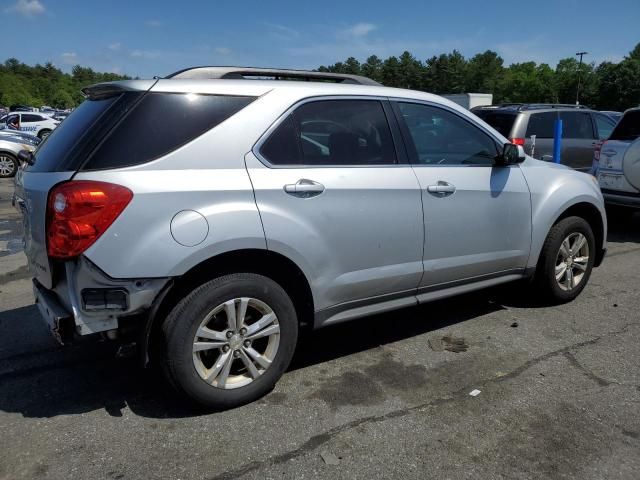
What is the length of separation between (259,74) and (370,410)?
215 centimetres

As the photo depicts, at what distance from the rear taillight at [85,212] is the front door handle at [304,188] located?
0.84 m

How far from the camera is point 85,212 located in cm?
251

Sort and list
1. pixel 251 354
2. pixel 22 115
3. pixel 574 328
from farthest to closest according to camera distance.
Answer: pixel 22 115, pixel 574 328, pixel 251 354

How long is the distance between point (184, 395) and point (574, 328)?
302cm

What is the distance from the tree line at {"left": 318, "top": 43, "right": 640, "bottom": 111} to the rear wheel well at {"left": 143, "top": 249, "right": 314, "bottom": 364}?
9066 cm

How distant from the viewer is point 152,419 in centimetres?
290

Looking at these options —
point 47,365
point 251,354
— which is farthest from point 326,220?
point 47,365

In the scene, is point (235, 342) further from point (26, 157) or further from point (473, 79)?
point (473, 79)

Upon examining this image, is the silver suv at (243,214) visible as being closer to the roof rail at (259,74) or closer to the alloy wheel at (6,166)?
the roof rail at (259,74)

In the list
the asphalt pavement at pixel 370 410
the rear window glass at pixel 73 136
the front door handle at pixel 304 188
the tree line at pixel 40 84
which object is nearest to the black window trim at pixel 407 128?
the front door handle at pixel 304 188

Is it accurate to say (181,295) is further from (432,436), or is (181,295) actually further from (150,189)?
(432,436)

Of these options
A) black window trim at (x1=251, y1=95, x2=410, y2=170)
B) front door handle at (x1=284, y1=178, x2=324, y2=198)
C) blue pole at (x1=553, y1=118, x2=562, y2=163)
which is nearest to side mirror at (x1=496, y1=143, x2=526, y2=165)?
black window trim at (x1=251, y1=95, x2=410, y2=170)

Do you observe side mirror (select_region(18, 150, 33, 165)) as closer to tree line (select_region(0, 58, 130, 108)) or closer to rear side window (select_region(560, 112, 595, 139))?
rear side window (select_region(560, 112, 595, 139))

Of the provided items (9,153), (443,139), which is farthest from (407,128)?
(9,153)
